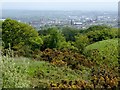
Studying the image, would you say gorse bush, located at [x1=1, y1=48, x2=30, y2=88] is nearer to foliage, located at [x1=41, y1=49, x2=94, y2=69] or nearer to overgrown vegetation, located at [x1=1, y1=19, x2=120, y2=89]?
overgrown vegetation, located at [x1=1, y1=19, x2=120, y2=89]

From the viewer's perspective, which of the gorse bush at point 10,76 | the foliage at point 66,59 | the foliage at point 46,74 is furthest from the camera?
the foliage at point 66,59

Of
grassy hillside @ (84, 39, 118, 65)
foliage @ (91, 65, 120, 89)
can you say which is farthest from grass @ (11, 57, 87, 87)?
grassy hillside @ (84, 39, 118, 65)

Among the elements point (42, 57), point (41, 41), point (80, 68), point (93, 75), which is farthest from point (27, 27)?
point (93, 75)

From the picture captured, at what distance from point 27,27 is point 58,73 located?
33.2 ft

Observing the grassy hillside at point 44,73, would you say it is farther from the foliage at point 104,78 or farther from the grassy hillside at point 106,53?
the grassy hillside at point 106,53

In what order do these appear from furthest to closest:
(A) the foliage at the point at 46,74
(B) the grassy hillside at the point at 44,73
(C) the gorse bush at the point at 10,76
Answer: (A) the foliage at the point at 46,74
(B) the grassy hillside at the point at 44,73
(C) the gorse bush at the point at 10,76

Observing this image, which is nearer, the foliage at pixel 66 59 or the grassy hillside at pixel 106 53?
the foliage at pixel 66 59

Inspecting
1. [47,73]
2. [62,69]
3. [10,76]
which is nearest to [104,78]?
[62,69]

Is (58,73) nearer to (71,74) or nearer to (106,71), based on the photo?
(71,74)

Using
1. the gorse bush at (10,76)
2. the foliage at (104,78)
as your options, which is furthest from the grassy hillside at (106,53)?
the gorse bush at (10,76)

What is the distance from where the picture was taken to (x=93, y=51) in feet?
44.6

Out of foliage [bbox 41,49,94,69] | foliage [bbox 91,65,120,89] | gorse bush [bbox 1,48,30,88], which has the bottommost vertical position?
foliage [bbox 91,65,120,89]

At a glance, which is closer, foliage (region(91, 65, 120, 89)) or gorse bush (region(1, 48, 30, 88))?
gorse bush (region(1, 48, 30, 88))

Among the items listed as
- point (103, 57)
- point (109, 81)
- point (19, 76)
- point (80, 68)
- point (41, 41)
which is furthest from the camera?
point (41, 41)
